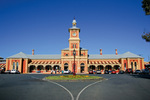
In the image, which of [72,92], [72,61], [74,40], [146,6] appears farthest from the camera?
[74,40]

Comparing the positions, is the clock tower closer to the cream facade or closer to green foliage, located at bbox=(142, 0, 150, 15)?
the cream facade

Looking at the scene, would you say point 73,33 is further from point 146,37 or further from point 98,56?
point 146,37

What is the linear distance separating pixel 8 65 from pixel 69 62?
22062 millimetres

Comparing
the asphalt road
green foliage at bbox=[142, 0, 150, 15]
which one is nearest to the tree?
green foliage at bbox=[142, 0, 150, 15]

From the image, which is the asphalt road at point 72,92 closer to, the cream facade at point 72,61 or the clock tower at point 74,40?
the cream facade at point 72,61

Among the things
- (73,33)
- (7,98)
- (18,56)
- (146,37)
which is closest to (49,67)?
(18,56)

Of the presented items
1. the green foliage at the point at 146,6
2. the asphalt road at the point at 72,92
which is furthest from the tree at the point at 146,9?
the asphalt road at the point at 72,92

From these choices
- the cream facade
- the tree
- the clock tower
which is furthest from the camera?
the clock tower

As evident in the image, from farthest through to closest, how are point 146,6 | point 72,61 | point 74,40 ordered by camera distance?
point 74,40 < point 72,61 < point 146,6

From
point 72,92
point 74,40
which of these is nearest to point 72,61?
point 74,40

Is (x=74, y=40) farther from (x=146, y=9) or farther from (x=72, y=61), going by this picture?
(x=146, y=9)

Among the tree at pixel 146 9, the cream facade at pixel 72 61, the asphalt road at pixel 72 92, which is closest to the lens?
the asphalt road at pixel 72 92

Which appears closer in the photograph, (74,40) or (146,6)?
(146,6)

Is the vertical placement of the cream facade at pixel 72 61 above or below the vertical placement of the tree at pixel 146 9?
below
